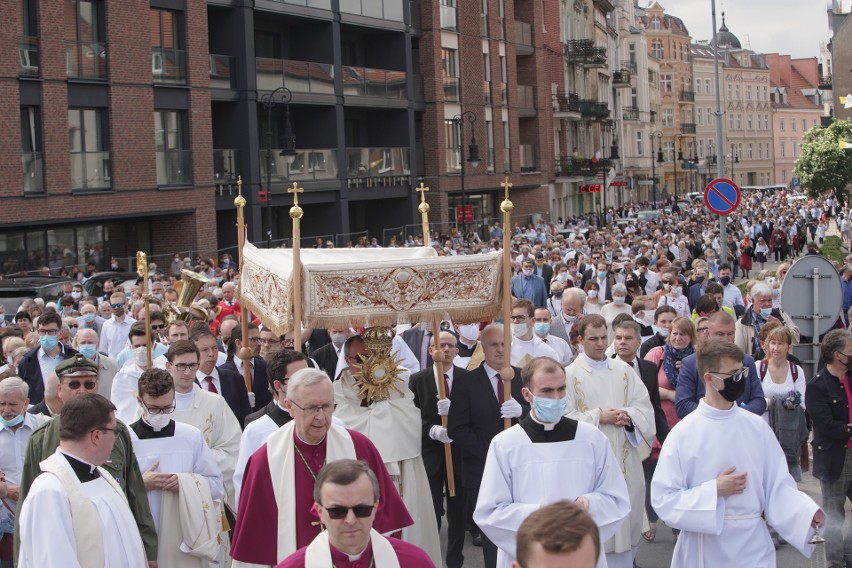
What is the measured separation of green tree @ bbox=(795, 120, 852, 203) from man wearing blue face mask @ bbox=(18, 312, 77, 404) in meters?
43.0

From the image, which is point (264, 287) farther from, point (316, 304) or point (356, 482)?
point (356, 482)

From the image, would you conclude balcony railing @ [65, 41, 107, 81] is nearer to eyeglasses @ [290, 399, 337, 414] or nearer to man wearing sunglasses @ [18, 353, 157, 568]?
man wearing sunglasses @ [18, 353, 157, 568]

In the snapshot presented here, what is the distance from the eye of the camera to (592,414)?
8.43m

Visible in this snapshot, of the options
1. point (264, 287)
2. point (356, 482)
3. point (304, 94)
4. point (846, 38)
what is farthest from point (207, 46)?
point (846, 38)

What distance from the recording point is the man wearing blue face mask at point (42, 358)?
39.0 ft

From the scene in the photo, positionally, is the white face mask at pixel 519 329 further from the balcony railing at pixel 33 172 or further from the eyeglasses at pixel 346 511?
the balcony railing at pixel 33 172

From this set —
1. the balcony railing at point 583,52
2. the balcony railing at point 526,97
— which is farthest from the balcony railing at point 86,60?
the balcony railing at point 583,52

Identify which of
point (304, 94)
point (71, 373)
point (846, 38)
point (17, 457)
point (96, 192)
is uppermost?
point (846, 38)

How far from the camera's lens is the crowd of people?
5828 mm

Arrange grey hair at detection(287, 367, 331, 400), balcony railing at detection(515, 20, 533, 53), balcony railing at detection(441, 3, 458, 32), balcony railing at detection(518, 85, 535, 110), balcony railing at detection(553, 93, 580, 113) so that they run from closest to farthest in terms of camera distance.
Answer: grey hair at detection(287, 367, 331, 400), balcony railing at detection(441, 3, 458, 32), balcony railing at detection(515, 20, 533, 53), balcony railing at detection(518, 85, 535, 110), balcony railing at detection(553, 93, 580, 113)

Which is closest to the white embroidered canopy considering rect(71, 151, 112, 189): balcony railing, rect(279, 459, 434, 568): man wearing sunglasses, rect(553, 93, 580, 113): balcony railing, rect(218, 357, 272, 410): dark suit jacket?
rect(218, 357, 272, 410): dark suit jacket

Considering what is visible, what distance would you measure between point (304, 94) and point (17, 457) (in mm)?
31740

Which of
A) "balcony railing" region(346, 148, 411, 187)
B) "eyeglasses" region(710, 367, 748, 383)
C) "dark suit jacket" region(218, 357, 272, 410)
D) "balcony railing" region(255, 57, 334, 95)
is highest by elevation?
"balcony railing" region(255, 57, 334, 95)

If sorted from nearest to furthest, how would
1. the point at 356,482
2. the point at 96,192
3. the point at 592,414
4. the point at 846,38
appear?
1. the point at 356,482
2. the point at 592,414
3. the point at 96,192
4. the point at 846,38
